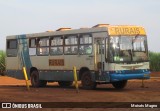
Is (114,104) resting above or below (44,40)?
below

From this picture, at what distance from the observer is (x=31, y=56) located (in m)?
30.1

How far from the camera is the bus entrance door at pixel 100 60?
80.7ft

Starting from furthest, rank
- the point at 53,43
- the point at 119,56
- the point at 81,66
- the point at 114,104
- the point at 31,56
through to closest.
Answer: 1. the point at 31,56
2. the point at 53,43
3. the point at 81,66
4. the point at 119,56
5. the point at 114,104

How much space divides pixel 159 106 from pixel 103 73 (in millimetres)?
8526

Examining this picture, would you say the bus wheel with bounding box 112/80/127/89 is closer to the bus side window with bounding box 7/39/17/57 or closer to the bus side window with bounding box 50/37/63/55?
the bus side window with bounding box 50/37/63/55

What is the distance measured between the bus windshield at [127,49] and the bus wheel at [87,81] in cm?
181

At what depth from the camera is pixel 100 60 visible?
81.3ft

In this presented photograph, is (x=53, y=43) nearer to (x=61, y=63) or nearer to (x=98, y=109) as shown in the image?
(x=61, y=63)

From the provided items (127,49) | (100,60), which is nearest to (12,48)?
(100,60)

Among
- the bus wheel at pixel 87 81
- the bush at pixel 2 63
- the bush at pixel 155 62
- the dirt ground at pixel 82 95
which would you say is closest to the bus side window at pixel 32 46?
the bus wheel at pixel 87 81

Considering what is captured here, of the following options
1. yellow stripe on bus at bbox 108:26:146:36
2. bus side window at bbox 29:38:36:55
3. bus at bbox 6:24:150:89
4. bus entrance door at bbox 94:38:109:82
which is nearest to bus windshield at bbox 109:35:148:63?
bus at bbox 6:24:150:89

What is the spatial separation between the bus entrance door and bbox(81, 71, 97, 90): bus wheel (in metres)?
0.59

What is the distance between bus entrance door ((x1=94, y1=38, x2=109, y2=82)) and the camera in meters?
24.6

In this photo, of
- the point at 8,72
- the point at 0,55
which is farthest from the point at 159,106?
the point at 0,55
